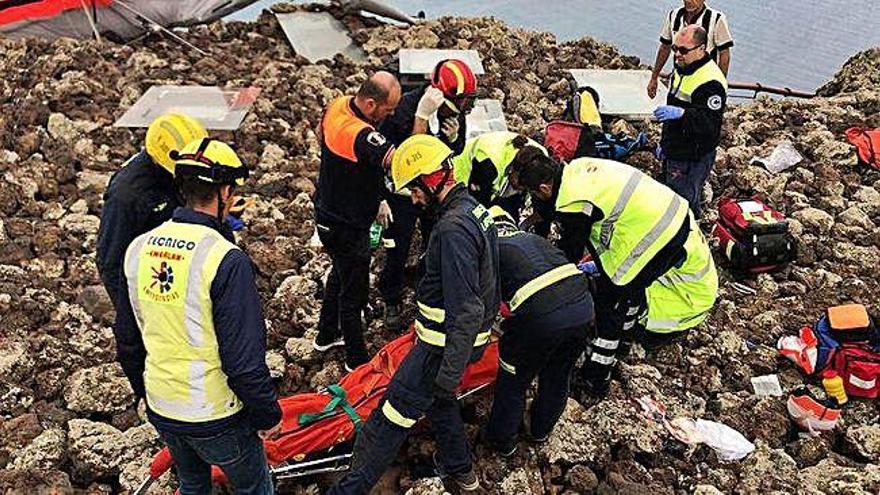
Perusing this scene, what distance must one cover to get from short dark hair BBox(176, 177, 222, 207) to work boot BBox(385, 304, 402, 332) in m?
1.47

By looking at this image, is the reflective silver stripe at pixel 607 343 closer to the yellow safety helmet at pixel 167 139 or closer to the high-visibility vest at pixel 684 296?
the high-visibility vest at pixel 684 296

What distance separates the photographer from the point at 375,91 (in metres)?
2.64

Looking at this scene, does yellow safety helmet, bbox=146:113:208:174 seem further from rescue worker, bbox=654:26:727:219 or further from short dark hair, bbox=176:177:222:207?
rescue worker, bbox=654:26:727:219

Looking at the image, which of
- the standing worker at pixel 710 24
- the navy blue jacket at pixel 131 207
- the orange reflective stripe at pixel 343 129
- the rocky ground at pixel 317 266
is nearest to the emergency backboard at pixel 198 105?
the rocky ground at pixel 317 266

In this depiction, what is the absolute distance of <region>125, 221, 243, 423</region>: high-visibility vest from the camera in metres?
1.81

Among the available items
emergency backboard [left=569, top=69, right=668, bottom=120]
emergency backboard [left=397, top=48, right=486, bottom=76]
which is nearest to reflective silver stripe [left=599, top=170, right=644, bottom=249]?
emergency backboard [left=569, top=69, right=668, bottom=120]

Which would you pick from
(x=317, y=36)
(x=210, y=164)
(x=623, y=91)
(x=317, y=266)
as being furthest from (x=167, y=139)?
(x=317, y=36)

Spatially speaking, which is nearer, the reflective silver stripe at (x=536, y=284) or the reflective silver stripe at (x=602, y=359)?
the reflective silver stripe at (x=536, y=284)

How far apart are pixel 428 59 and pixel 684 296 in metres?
2.66

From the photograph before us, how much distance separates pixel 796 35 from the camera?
5480mm

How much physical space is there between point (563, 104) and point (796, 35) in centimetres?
179

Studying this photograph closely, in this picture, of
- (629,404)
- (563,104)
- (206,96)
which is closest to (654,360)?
(629,404)

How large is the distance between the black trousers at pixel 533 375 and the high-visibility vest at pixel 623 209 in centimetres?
44

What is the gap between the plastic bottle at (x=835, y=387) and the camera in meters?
3.03
